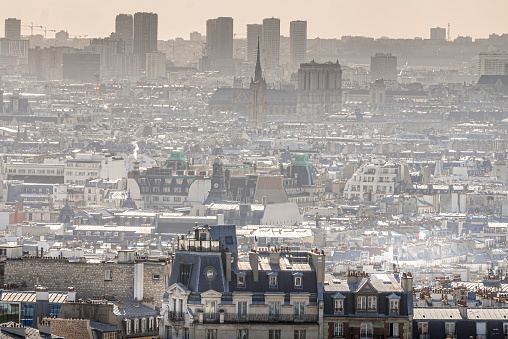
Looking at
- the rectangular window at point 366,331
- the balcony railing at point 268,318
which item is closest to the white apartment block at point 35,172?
the balcony railing at point 268,318

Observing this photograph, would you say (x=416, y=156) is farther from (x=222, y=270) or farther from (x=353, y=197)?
(x=222, y=270)

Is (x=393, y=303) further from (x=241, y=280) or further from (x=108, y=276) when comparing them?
(x=108, y=276)

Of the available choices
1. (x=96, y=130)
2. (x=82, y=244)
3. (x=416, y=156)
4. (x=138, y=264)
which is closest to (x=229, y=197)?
(x=82, y=244)

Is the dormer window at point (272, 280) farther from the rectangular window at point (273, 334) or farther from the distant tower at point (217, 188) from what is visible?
the distant tower at point (217, 188)

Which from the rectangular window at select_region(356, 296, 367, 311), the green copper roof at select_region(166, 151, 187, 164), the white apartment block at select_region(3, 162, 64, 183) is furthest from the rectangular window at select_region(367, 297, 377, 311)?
the green copper roof at select_region(166, 151, 187, 164)

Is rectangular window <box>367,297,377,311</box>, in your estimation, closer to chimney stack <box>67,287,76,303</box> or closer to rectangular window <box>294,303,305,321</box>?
rectangular window <box>294,303,305,321</box>

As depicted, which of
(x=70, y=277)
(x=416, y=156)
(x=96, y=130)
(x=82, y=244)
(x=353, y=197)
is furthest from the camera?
(x=96, y=130)
